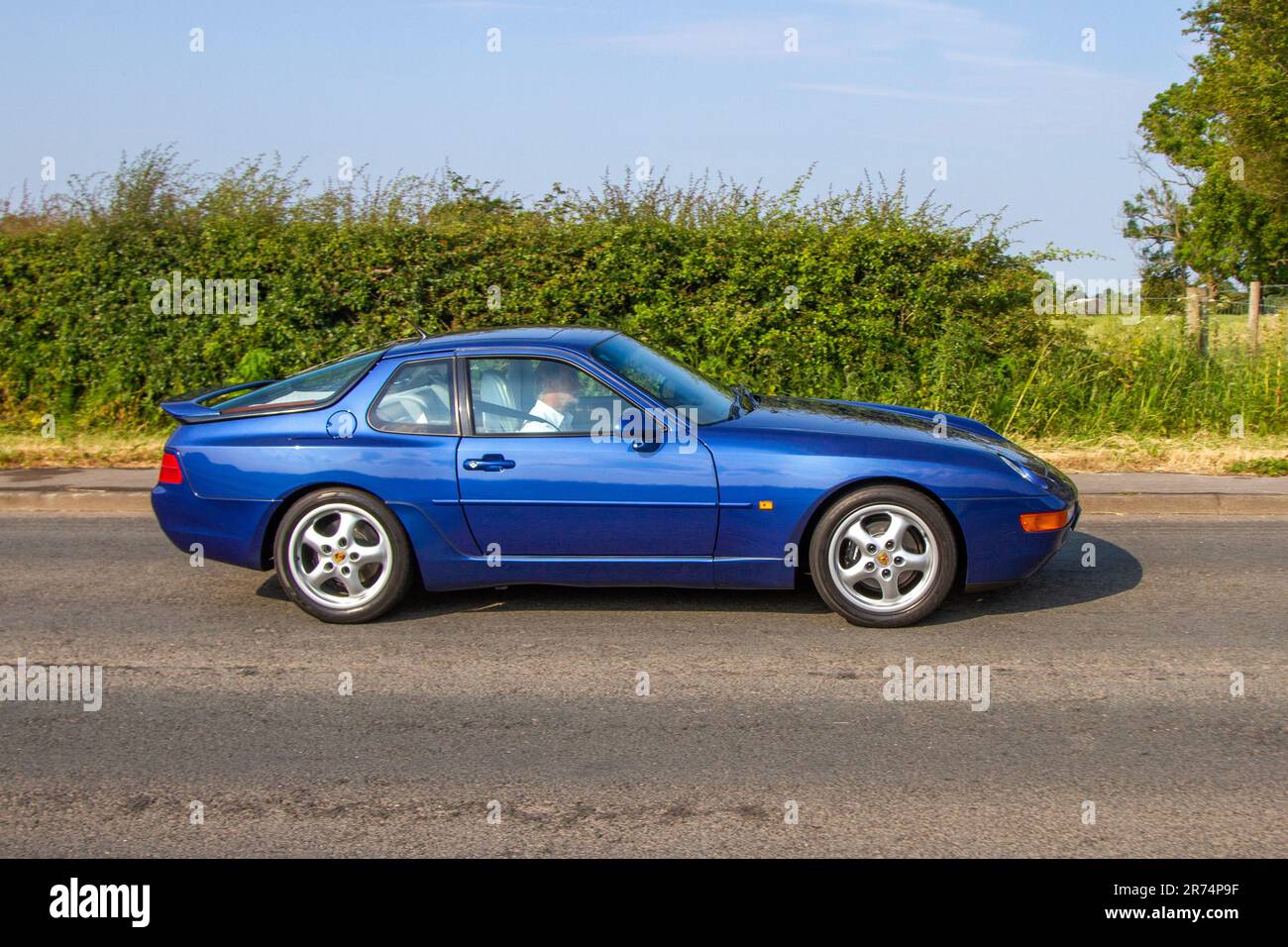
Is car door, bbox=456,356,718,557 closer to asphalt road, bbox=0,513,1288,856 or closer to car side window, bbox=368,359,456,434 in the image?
car side window, bbox=368,359,456,434

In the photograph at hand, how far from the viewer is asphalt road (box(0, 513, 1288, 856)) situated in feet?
13.3

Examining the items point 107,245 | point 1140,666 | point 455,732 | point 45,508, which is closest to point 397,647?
point 455,732

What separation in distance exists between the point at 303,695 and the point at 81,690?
3.44 ft

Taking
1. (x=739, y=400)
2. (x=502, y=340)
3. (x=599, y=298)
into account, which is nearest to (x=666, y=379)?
(x=739, y=400)

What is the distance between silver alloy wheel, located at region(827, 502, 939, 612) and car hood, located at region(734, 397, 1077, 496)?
460 mm

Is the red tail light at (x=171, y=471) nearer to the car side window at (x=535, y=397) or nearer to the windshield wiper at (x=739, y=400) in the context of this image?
the car side window at (x=535, y=397)

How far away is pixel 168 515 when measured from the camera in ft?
22.6

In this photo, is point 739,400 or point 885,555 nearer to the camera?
point 885,555

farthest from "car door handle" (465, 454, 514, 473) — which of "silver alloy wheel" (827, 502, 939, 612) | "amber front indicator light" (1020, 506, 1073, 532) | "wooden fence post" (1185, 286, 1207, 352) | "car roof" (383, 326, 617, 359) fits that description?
"wooden fence post" (1185, 286, 1207, 352)

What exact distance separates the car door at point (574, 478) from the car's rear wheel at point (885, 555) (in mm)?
609

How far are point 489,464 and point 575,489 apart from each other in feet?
1.55

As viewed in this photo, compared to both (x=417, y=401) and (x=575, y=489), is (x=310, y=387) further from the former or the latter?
(x=575, y=489)

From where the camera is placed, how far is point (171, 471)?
6848 mm

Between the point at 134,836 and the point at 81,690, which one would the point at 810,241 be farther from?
the point at 134,836
